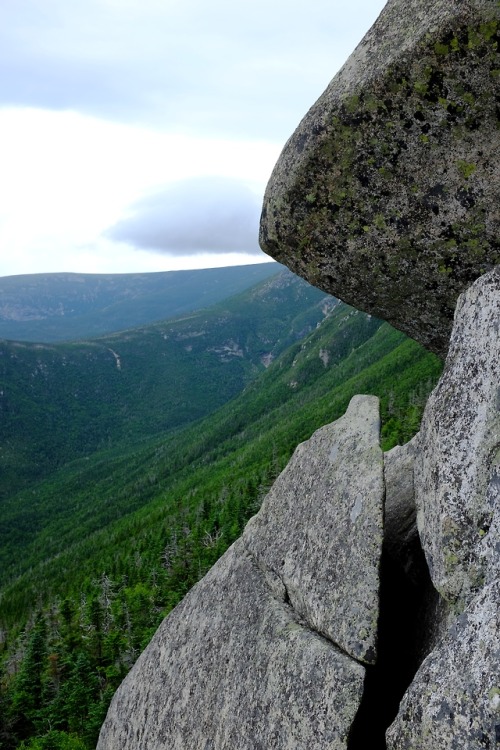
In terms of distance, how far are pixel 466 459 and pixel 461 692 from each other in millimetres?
3187

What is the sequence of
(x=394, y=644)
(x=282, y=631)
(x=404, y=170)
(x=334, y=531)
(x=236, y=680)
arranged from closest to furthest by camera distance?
(x=404, y=170) → (x=394, y=644) → (x=282, y=631) → (x=334, y=531) → (x=236, y=680)

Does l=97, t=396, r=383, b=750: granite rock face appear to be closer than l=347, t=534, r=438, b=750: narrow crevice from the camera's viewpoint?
No

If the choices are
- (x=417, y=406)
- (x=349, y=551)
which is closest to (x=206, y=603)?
(x=349, y=551)

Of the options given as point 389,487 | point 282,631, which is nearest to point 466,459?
point 282,631

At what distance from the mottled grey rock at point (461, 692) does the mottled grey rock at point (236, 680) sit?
222cm

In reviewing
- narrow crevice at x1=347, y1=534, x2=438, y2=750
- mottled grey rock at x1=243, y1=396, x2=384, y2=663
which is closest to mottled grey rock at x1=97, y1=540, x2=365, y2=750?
mottled grey rock at x1=243, y1=396, x2=384, y2=663

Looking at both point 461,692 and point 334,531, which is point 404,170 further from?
point 461,692

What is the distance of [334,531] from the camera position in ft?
36.8

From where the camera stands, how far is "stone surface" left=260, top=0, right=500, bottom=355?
29.0ft

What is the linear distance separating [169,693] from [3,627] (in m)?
116

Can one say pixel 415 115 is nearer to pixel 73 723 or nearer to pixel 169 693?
pixel 169 693

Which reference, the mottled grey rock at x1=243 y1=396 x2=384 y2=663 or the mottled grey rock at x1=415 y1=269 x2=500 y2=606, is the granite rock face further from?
the mottled grey rock at x1=415 y1=269 x2=500 y2=606

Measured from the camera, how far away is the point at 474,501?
7.61m

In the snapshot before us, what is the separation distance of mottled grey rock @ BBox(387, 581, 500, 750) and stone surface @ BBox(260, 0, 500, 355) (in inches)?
266
